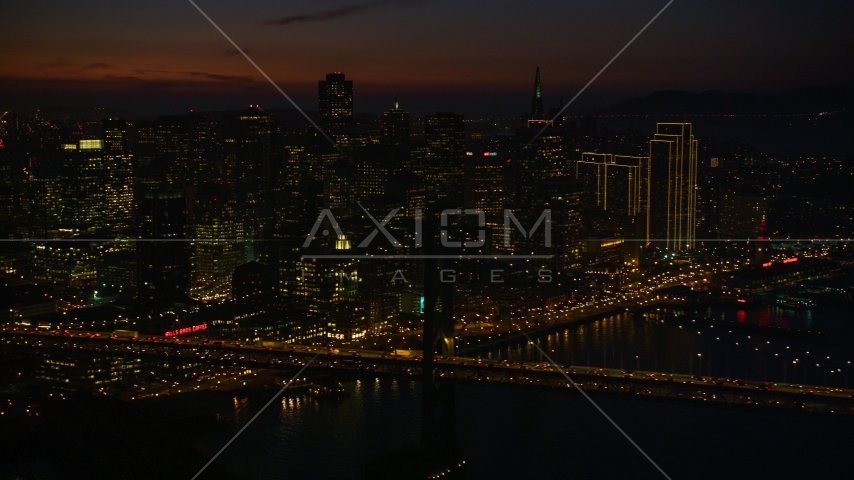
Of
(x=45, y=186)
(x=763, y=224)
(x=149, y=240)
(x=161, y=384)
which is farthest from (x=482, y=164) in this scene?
(x=161, y=384)

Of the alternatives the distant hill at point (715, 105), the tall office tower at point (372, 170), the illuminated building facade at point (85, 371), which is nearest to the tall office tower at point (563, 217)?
the distant hill at point (715, 105)

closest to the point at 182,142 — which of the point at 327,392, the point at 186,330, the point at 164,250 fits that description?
the point at 164,250

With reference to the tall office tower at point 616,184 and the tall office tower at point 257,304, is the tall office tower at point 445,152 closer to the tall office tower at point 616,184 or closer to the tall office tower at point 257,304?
the tall office tower at point 616,184

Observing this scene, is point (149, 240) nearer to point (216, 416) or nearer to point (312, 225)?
point (312, 225)

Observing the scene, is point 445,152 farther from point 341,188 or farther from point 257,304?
point 257,304

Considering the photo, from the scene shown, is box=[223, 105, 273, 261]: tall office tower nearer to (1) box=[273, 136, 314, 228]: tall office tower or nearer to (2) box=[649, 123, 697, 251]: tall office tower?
(1) box=[273, 136, 314, 228]: tall office tower

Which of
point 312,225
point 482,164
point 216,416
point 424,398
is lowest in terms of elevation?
point 216,416
